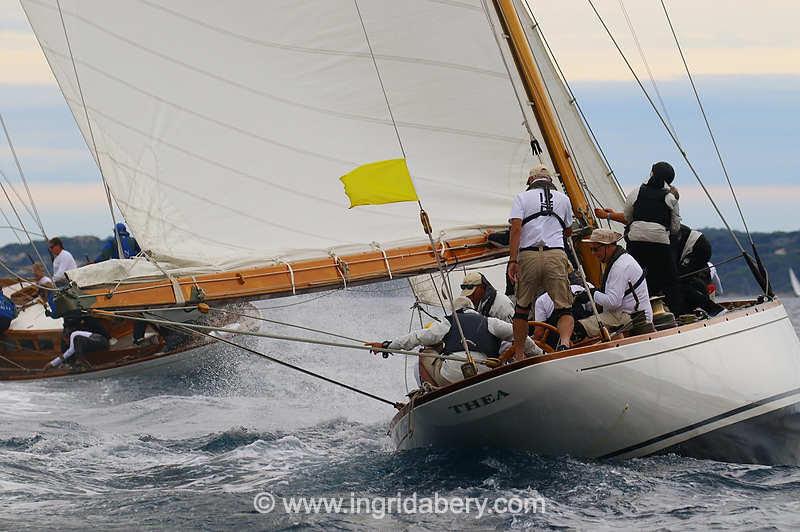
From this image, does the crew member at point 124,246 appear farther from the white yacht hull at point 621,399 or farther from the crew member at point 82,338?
the white yacht hull at point 621,399

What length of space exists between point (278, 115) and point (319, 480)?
3.57 meters

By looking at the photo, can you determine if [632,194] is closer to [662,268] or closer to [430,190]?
[662,268]

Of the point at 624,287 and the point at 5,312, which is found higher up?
the point at 5,312

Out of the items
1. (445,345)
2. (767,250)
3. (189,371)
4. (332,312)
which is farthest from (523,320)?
(767,250)

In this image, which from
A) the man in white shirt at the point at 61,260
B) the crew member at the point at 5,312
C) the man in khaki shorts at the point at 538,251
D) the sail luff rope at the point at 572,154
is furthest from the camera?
the crew member at the point at 5,312

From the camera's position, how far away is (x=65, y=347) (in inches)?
855

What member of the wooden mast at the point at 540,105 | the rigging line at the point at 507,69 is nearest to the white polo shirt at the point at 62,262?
the rigging line at the point at 507,69

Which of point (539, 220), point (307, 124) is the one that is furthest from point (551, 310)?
point (307, 124)

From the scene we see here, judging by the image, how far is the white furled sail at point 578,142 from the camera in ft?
43.5

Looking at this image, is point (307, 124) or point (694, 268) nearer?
point (307, 124)

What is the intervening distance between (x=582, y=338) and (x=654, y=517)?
2563 millimetres

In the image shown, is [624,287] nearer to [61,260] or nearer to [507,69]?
[507,69]

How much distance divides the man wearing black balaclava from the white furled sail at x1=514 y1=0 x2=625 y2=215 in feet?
4.10

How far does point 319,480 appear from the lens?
35.1 ft
